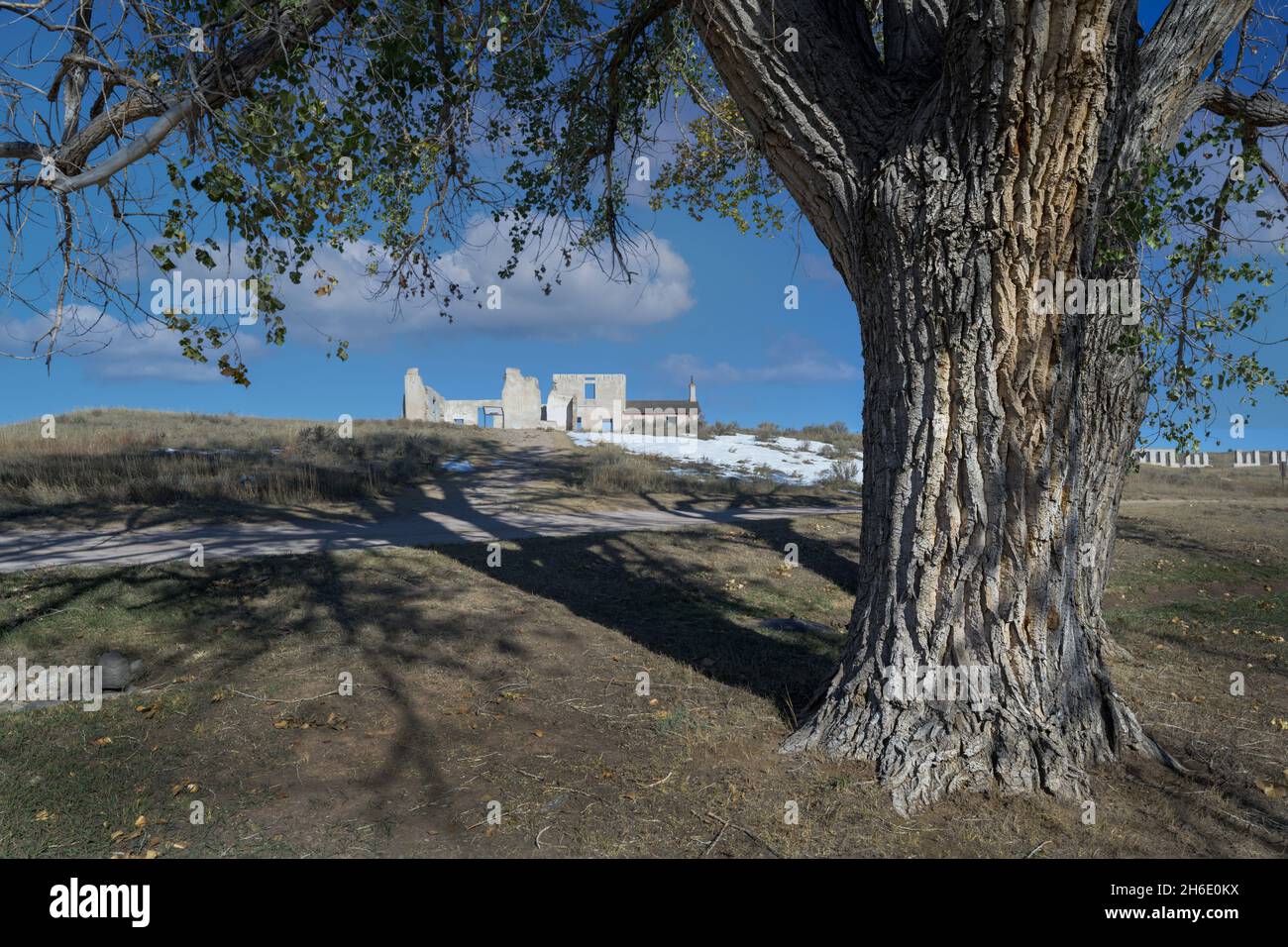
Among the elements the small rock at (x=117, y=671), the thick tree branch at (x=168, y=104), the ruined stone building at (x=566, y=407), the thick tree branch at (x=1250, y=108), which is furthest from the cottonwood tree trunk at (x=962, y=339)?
the ruined stone building at (x=566, y=407)

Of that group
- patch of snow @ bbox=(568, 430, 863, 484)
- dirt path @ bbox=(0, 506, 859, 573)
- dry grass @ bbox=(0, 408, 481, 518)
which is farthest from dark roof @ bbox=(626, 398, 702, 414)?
dirt path @ bbox=(0, 506, 859, 573)

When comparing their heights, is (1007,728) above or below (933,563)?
below

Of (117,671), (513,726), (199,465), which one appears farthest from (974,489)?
(199,465)

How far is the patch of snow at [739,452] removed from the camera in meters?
25.4

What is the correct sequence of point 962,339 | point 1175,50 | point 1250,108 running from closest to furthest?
1. point 962,339
2. point 1175,50
3. point 1250,108

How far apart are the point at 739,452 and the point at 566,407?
57.9ft

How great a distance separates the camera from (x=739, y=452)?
29688 mm

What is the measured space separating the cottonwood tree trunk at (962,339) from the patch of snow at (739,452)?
62.6 feet

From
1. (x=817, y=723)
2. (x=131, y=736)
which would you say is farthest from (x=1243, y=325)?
(x=131, y=736)

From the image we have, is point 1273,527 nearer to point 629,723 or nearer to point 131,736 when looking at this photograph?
point 629,723

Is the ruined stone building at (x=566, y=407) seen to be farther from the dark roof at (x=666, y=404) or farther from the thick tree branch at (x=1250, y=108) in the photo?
the thick tree branch at (x=1250, y=108)

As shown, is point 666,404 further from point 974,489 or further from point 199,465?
point 974,489
